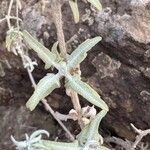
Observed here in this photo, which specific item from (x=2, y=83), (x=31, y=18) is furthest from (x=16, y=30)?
(x=2, y=83)

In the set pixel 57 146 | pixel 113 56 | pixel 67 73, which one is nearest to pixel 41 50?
pixel 67 73

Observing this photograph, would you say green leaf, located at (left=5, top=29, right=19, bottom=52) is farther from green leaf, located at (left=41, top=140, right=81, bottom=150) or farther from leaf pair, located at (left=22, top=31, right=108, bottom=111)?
green leaf, located at (left=41, top=140, right=81, bottom=150)

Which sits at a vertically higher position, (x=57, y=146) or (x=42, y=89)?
(x=42, y=89)

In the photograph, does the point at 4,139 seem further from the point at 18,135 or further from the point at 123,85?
the point at 123,85

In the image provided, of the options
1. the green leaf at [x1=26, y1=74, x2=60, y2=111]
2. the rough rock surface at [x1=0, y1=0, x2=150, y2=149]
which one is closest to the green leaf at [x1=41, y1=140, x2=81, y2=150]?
the green leaf at [x1=26, y1=74, x2=60, y2=111]

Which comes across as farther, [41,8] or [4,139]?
[4,139]

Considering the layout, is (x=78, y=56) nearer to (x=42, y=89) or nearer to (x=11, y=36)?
(x=42, y=89)
